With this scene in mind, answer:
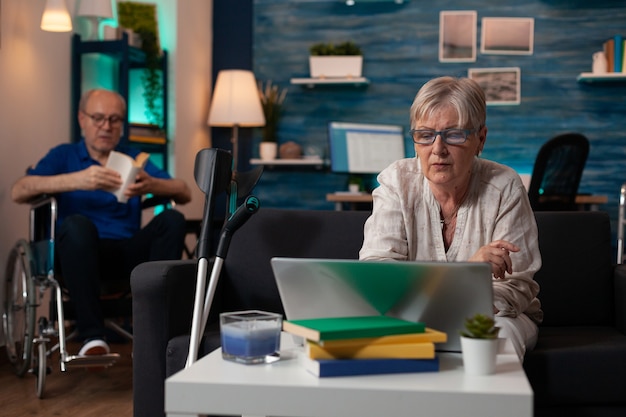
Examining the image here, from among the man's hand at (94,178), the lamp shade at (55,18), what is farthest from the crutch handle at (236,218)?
the lamp shade at (55,18)

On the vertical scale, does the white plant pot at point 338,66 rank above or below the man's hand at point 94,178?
above

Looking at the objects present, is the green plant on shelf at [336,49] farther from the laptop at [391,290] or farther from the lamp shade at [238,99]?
the laptop at [391,290]

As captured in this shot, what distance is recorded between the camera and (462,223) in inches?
87.0

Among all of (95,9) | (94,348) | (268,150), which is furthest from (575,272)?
(268,150)

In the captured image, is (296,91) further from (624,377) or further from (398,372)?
(398,372)

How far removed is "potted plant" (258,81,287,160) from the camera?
586cm

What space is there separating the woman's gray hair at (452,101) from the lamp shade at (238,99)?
3590 millimetres

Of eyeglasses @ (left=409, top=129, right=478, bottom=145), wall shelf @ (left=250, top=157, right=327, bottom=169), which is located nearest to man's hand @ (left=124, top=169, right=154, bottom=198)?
eyeglasses @ (left=409, top=129, right=478, bottom=145)

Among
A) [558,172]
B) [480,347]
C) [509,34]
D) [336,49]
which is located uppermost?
[509,34]

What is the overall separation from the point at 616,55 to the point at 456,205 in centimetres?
365

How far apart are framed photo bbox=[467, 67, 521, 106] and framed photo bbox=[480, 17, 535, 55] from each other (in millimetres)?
131

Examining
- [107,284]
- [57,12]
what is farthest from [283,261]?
[57,12]

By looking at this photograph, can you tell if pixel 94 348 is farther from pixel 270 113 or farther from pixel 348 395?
pixel 270 113

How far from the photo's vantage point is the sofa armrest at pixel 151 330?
2273mm
